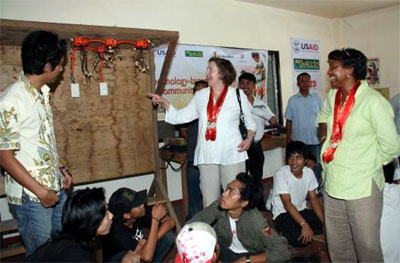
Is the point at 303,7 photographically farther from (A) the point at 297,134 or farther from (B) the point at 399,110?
(B) the point at 399,110

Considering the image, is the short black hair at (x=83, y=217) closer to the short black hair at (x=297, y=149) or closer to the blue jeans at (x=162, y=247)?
the blue jeans at (x=162, y=247)

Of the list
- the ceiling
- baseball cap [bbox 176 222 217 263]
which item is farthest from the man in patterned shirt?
the ceiling

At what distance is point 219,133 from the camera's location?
2.54m

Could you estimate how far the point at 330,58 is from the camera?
1967mm

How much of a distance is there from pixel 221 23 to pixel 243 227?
322 cm

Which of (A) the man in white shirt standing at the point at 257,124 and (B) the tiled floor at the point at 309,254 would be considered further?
(A) the man in white shirt standing at the point at 257,124

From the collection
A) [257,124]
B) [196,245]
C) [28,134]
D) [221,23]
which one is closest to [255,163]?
[257,124]

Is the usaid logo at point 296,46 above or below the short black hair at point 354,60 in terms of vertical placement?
above

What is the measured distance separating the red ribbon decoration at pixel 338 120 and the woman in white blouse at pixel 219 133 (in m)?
0.71

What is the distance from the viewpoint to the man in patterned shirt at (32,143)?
1.59m

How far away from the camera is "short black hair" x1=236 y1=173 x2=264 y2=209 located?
217cm

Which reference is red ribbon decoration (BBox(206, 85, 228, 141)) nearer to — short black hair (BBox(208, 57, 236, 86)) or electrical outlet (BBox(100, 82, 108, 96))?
short black hair (BBox(208, 57, 236, 86))

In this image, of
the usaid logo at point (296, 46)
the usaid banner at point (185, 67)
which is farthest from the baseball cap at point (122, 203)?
the usaid logo at point (296, 46)

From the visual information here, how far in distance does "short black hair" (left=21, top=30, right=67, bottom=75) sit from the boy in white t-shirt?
2.03 meters
